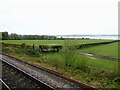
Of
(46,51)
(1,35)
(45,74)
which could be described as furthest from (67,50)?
(1,35)

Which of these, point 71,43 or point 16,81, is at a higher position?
point 71,43

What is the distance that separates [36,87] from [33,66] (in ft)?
30.0

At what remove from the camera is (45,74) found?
63.5ft

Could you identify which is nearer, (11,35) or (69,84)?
(69,84)

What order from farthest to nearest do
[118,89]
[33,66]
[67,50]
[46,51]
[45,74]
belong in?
[46,51], [67,50], [33,66], [45,74], [118,89]

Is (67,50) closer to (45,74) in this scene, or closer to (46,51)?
(45,74)

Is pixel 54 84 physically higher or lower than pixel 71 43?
lower

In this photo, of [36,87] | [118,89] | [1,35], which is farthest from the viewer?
[1,35]

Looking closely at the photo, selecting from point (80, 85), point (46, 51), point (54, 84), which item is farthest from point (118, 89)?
point (46, 51)

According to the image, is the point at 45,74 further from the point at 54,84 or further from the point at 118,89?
the point at 118,89

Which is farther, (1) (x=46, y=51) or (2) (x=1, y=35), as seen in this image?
(2) (x=1, y=35)

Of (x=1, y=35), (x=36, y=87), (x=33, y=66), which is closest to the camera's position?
(x=36, y=87)

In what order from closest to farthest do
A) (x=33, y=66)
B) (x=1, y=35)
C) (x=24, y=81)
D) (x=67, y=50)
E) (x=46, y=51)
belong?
(x=24, y=81) → (x=33, y=66) → (x=67, y=50) → (x=46, y=51) → (x=1, y=35)

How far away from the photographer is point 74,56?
26.6m
